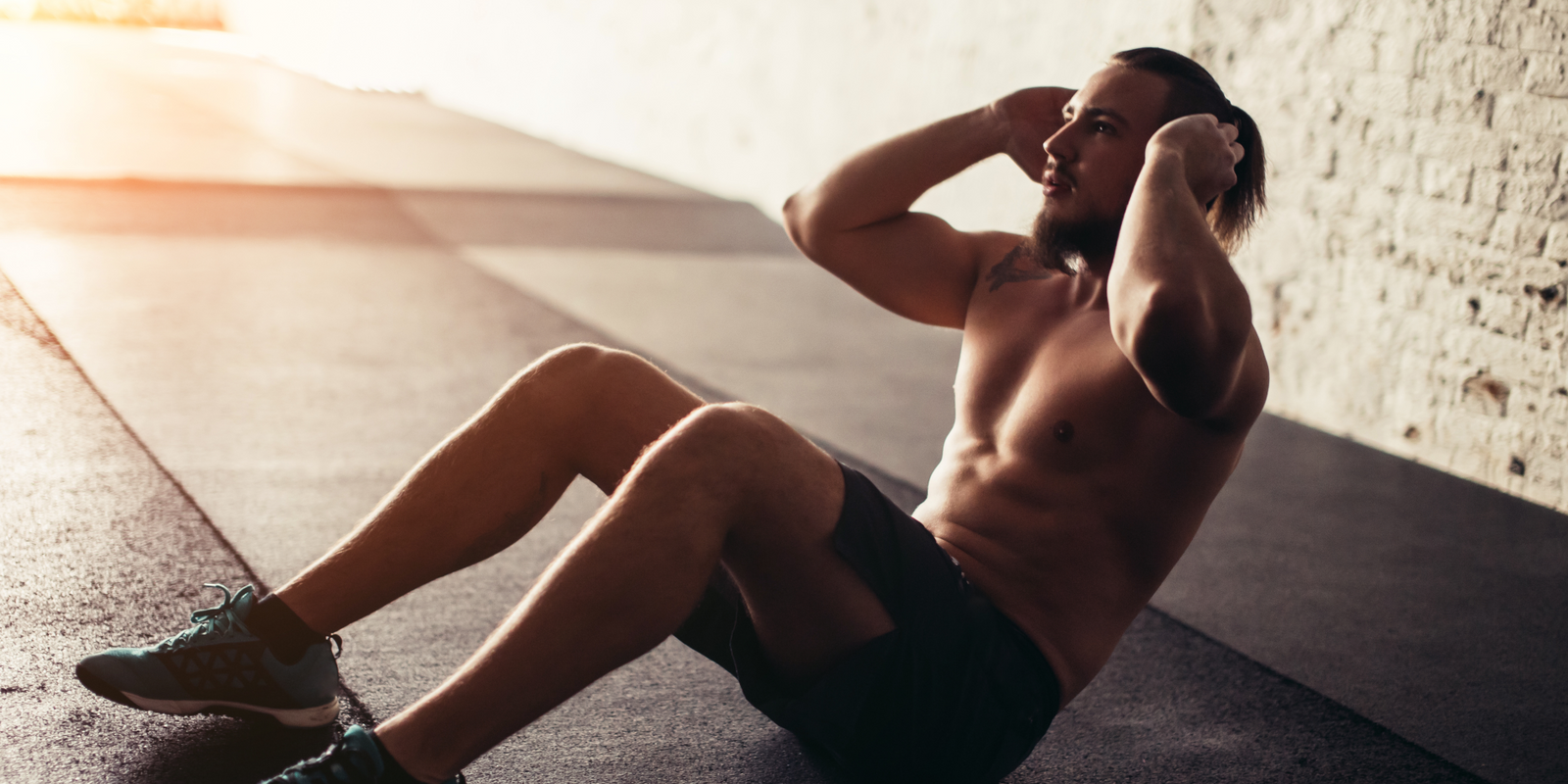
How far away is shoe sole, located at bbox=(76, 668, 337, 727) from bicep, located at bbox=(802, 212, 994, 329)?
86 centimetres

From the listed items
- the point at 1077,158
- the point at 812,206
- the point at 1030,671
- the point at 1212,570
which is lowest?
the point at 1212,570

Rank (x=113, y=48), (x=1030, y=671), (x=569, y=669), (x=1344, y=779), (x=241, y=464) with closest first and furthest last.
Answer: (x=569, y=669)
(x=1030, y=671)
(x=1344, y=779)
(x=241, y=464)
(x=113, y=48)

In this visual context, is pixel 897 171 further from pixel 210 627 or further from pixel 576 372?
pixel 210 627

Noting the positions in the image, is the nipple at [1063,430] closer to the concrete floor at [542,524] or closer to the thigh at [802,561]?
the thigh at [802,561]

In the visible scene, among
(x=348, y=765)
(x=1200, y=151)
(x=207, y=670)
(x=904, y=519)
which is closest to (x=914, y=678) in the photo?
(x=904, y=519)

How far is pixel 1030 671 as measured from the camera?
135 centimetres

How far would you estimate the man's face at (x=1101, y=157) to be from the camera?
151 cm

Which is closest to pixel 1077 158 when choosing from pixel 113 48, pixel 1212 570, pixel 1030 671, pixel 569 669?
pixel 1030 671

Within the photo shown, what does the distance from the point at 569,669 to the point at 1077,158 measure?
86 cm

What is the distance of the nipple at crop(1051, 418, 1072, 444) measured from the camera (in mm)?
1390

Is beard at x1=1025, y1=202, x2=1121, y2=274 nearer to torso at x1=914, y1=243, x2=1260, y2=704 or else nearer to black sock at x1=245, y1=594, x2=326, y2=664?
torso at x1=914, y1=243, x2=1260, y2=704

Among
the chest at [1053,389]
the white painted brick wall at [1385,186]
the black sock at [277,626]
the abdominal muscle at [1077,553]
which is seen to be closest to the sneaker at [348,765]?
the black sock at [277,626]

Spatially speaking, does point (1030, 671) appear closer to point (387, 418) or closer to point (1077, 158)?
point (1077, 158)

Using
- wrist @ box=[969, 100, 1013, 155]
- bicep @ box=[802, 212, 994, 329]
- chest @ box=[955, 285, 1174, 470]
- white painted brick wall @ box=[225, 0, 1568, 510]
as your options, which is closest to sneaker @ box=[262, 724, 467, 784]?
chest @ box=[955, 285, 1174, 470]
